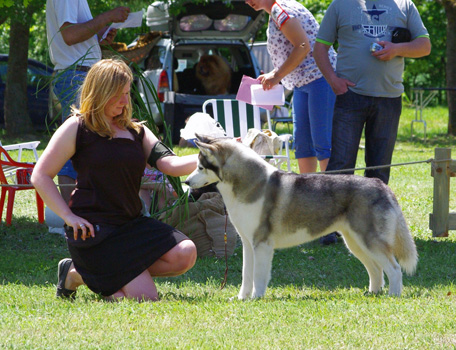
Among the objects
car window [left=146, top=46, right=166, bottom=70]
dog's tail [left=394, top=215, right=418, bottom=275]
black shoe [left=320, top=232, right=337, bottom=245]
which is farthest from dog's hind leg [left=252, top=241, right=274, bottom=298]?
car window [left=146, top=46, right=166, bottom=70]

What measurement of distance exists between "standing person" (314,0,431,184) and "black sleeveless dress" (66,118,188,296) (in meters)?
2.06

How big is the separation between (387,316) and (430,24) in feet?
72.0

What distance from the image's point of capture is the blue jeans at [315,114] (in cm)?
589

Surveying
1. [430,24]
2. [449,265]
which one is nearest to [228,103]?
[449,265]

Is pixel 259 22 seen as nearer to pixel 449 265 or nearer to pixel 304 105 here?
pixel 304 105

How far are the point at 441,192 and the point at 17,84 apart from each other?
37.0 feet

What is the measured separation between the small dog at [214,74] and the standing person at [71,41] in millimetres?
6433

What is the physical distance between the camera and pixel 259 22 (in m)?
11.3

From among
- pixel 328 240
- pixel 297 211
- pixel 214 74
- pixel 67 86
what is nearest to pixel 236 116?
pixel 328 240

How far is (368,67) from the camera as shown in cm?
536

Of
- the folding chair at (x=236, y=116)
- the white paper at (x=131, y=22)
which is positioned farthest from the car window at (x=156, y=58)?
the white paper at (x=131, y=22)

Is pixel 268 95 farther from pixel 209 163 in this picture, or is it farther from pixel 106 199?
pixel 106 199

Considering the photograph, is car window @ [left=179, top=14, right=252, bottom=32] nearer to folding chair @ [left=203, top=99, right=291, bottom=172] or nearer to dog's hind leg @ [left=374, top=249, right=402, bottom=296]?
folding chair @ [left=203, top=99, right=291, bottom=172]

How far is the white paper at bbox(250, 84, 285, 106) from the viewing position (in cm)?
608
